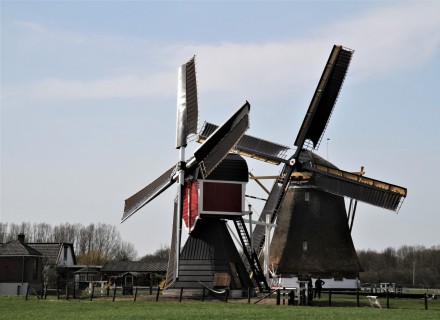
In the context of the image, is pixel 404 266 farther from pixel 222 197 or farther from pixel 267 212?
pixel 222 197

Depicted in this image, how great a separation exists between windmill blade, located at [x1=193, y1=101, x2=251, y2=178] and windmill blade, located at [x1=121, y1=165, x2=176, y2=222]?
3.77 meters

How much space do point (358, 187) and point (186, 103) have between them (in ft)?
38.3

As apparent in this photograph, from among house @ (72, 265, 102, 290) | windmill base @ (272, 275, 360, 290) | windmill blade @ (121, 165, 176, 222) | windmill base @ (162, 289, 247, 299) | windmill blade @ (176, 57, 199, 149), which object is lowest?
windmill base @ (162, 289, 247, 299)

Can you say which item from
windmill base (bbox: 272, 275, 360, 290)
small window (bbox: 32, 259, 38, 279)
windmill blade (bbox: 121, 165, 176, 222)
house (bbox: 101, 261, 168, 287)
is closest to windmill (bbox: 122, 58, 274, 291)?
windmill blade (bbox: 121, 165, 176, 222)

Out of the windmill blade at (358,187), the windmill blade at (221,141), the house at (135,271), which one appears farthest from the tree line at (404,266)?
the windmill blade at (221,141)

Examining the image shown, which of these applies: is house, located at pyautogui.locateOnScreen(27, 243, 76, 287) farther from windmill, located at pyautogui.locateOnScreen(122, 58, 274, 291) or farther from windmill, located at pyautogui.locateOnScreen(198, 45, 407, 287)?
windmill, located at pyautogui.locateOnScreen(122, 58, 274, 291)

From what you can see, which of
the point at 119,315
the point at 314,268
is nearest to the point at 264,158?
the point at 314,268

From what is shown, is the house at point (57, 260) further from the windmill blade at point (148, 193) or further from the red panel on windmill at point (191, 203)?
the red panel on windmill at point (191, 203)

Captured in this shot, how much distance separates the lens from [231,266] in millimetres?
37812

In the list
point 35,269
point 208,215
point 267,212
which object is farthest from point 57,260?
point 208,215

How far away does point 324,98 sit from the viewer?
44.0 metres

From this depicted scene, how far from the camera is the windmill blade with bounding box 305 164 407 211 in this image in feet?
142

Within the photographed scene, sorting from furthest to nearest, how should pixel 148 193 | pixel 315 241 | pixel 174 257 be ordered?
pixel 315 241, pixel 148 193, pixel 174 257

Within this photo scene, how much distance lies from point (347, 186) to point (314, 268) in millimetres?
5601
